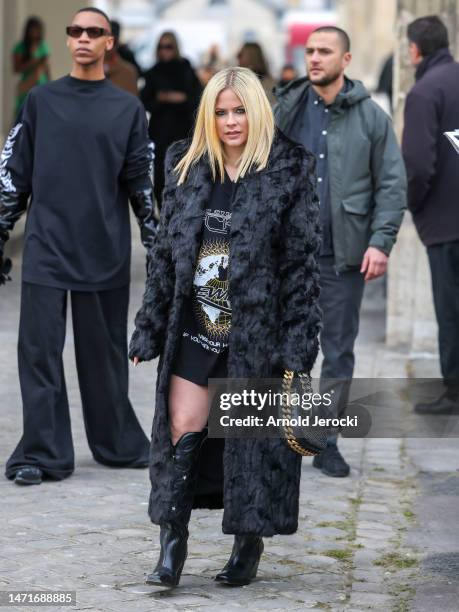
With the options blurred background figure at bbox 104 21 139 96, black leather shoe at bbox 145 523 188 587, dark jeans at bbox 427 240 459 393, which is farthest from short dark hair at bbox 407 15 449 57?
blurred background figure at bbox 104 21 139 96

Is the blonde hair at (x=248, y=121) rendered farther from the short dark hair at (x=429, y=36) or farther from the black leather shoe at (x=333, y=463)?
the short dark hair at (x=429, y=36)

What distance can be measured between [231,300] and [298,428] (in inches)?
18.2

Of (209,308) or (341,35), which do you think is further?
(341,35)

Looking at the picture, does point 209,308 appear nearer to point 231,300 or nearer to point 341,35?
point 231,300

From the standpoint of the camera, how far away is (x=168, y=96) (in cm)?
1482

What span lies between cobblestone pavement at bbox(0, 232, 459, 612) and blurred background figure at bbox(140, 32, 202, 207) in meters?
6.87

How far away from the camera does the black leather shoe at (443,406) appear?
881 centimetres

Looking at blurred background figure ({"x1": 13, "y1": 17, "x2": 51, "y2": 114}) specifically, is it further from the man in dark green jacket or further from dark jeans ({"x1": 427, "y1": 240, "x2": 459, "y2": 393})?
the man in dark green jacket

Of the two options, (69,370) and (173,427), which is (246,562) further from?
(69,370)

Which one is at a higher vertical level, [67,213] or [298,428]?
[67,213]

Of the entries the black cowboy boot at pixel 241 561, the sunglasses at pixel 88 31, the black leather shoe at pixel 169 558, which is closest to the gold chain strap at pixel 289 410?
the black cowboy boot at pixel 241 561

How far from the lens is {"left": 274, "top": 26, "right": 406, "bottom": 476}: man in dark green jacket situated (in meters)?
7.47

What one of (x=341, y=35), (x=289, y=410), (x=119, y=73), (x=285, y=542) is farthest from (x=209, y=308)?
(x=119, y=73)

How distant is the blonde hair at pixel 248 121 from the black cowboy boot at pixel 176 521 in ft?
2.85
